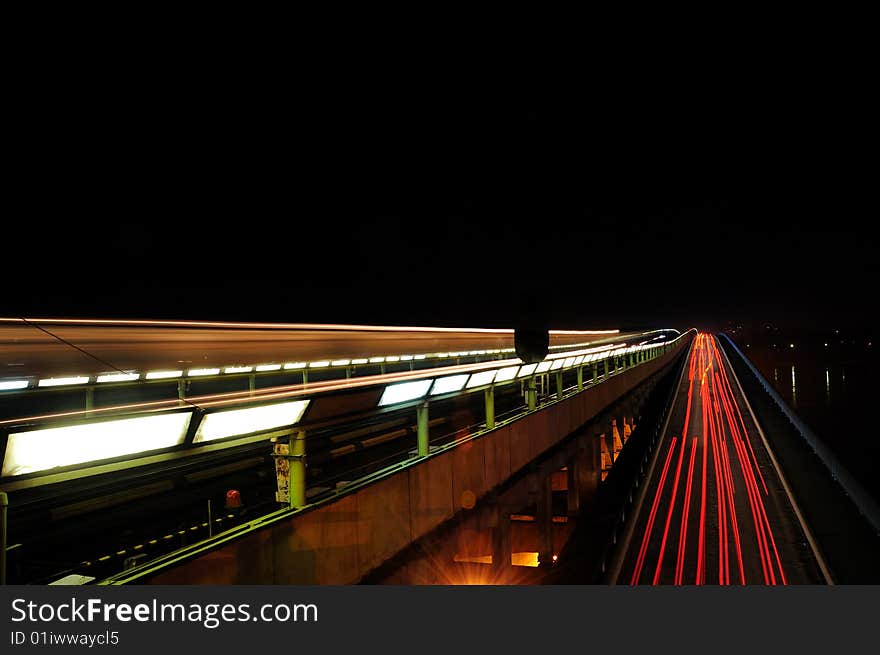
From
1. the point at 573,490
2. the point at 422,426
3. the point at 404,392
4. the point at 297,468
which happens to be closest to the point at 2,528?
the point at 297,468

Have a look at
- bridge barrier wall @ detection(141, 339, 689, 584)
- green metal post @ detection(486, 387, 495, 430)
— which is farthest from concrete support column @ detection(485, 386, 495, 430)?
bridge barrier wall @ detection(141, 339, 689, 584)

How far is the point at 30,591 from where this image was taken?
2.98 metres

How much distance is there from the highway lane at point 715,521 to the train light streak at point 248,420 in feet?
33.6

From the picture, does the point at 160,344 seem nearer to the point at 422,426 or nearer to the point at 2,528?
the point at 422,426

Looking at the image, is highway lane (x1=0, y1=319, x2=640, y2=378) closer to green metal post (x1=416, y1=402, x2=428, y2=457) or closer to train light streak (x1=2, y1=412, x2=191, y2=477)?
green metal post (x1=416, y1=402, x2=428, y2=457)

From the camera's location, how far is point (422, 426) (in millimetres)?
5914

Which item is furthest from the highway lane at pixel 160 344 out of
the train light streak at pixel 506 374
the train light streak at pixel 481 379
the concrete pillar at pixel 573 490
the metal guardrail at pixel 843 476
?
the metal guardrail at pixel 843 476

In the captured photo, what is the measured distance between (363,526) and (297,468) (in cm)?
109

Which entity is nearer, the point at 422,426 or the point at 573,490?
the point at 422,426

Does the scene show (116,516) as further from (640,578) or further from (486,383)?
(640,578)

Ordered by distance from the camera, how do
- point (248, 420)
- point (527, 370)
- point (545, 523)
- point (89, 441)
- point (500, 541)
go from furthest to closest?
point (545, 523) < point (527, 370) < point (500, 541) < point (248, 420) < point (89, 441)

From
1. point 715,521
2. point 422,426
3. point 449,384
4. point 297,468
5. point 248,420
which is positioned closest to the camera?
point 248,420

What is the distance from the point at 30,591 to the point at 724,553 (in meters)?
14.8

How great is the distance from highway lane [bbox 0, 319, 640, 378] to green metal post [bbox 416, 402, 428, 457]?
7.80m
